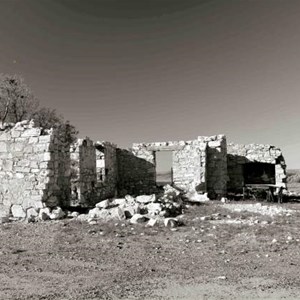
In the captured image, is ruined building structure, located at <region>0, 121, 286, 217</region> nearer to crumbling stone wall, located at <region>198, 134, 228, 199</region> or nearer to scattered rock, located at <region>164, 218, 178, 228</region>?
crumbling stone wall, located at <region>198, 134, 228, 199</region>

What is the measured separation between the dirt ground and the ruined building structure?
1.68 m

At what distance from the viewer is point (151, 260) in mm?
6523

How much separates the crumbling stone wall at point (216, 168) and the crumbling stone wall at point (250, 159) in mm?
2702

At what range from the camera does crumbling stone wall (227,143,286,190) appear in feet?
73.5

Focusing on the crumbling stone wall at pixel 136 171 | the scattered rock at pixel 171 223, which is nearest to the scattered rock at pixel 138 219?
the scattered rock at pixel 171 223

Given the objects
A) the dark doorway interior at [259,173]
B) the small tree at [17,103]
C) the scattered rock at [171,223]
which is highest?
the small tree at [17,103]

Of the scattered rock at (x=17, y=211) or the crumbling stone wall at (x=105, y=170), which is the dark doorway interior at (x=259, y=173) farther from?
the scattered rock at (x=17, y=211)

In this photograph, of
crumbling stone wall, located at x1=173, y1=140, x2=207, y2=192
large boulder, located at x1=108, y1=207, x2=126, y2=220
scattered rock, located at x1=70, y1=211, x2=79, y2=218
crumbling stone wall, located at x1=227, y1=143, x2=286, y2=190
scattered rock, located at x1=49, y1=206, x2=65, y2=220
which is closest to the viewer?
large boulder, located at x1=108, y1=207, x2=126, y2=220

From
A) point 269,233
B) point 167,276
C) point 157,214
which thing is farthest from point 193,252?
point 157,214

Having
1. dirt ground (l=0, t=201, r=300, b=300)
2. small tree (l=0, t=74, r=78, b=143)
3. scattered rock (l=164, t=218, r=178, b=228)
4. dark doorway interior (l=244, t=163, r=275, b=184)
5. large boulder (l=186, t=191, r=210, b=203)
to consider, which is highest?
small tree (l=0, t=74, r=78, b=143)

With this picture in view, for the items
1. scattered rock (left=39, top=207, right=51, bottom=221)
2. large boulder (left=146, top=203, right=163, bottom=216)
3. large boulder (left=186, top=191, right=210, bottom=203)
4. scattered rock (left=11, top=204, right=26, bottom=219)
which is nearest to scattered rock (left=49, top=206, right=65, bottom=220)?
scattered rock (left=39, top=207, right=51, bottom=221)

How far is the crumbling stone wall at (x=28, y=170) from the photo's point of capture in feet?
36.7

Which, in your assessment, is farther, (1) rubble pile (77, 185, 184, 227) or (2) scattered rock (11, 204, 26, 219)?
(2) scattered rock (11, 204, 26, 219)

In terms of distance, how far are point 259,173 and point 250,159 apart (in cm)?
251
